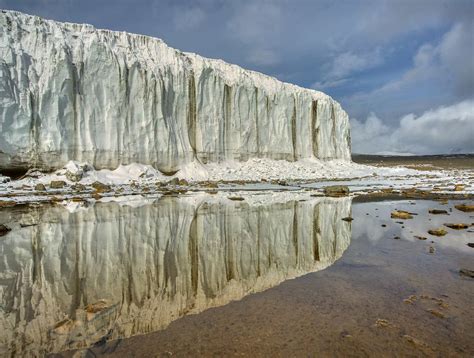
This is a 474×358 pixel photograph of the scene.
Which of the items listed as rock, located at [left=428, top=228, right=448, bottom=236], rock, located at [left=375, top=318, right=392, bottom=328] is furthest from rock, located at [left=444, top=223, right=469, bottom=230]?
rock, located at [left=375, top=318, right=392, bottom=328]

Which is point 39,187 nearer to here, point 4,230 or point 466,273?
point 4,230

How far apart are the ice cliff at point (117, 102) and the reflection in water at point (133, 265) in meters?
11.0

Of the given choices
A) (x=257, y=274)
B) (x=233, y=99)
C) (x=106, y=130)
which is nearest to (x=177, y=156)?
(x=106, y=130)

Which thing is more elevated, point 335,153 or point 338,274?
point 335,153

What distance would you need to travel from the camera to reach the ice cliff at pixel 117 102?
18.1 metres

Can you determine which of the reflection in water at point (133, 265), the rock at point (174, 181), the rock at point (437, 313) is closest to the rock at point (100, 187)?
the rock at point (174, 181)

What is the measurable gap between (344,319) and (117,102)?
2103 cm

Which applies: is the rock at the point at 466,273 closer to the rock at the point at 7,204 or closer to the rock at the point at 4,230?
the rock at the point at 4,230

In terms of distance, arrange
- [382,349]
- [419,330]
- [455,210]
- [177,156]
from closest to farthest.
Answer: [382,349] → [419,330] → [455,210] → [177,156]

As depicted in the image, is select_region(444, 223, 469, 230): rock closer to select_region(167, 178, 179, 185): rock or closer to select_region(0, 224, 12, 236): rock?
select_region(0, 224, 12, 236): rock

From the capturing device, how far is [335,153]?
129 ft

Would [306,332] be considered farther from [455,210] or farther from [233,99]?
[233,99]

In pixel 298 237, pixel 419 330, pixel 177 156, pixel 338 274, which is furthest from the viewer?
pixel 177 156

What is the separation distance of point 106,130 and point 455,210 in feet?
61.2
